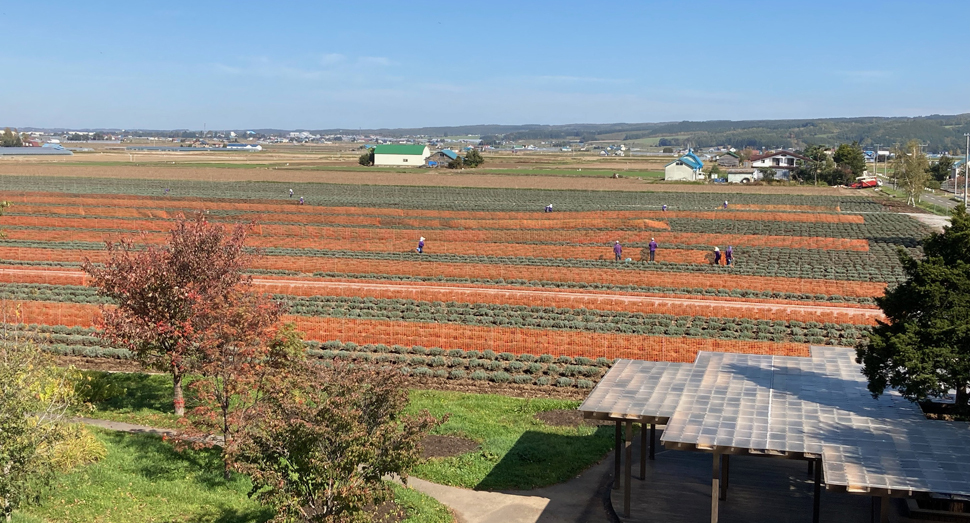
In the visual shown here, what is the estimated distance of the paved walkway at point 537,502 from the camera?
1636 cm

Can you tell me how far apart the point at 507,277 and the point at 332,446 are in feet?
96.9

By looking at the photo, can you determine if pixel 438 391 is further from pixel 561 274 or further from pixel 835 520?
pixel 561 274

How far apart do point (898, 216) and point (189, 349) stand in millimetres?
62569

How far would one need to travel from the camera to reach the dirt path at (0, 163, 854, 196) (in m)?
102

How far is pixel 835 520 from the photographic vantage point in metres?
15.6

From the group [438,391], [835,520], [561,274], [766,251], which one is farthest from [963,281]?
[766,251]

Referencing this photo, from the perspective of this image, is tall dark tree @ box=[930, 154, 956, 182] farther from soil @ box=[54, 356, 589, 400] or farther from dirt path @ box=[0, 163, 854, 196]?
soil @ box=[54, 356, 589, 400]

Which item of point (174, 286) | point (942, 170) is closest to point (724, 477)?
point (174, 286)

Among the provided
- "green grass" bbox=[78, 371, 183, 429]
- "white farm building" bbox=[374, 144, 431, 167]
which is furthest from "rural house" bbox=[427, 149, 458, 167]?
"green grass" bbox=[78, 371, 183, 429]

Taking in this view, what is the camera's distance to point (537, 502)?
1719 cm

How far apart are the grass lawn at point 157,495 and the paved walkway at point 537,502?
0.59 m

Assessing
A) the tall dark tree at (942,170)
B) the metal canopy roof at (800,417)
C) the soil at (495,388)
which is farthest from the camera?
the tall dark tree at (942,170)

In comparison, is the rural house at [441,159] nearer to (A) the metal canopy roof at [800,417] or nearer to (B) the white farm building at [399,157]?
(B) the white farm building at [399,157]

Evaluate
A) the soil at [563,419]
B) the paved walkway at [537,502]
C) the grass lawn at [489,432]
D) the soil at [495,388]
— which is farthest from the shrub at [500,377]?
the paved walkway at [537,502]
